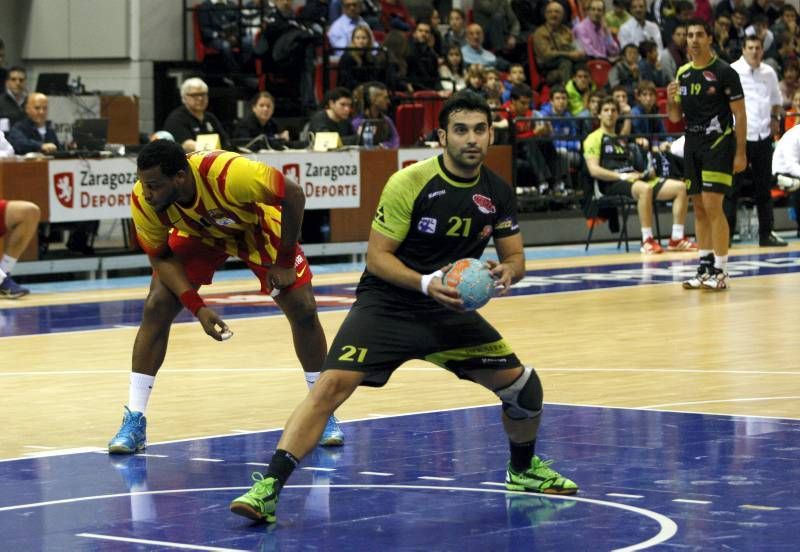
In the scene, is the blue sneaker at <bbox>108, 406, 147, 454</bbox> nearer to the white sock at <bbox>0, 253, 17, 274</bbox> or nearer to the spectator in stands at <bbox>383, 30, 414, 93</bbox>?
the white sock at <bbox>0, 253, 17, 274</bbox>

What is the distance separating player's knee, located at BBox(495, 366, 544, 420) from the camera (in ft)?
26.3

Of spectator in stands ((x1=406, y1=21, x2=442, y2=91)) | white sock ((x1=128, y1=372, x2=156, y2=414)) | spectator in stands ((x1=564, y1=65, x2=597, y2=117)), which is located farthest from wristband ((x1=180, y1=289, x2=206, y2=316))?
spectator in stands ((x1=564, y1=65, x2=597, y2=117))

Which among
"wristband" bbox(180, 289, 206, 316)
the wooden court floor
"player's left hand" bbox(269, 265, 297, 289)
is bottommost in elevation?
the wooden court floor

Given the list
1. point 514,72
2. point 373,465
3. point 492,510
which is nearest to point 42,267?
point 514,72

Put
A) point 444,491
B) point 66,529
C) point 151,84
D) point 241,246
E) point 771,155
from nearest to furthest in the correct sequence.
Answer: point 66,529 → point 444,491 → point 241,246 → point 771,155 → point 151,84

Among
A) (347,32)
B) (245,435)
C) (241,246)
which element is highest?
(347,32)

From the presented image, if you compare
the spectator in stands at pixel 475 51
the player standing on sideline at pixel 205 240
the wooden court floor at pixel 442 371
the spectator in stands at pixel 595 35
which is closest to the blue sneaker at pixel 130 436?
the player standing on sideline at pixel 205 240

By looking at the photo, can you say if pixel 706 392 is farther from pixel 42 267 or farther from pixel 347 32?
pixel 347 32

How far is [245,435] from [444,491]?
2024 millimetres

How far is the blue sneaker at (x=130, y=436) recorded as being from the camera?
9.34 m

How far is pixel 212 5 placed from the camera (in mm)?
25062

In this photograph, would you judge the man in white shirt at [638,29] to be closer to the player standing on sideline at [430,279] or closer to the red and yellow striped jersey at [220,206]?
the red and yellow striped jersey at [220,206]

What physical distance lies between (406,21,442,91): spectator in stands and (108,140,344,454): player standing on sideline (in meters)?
16.3

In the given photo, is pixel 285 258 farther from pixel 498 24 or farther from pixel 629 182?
pixel 498 24
